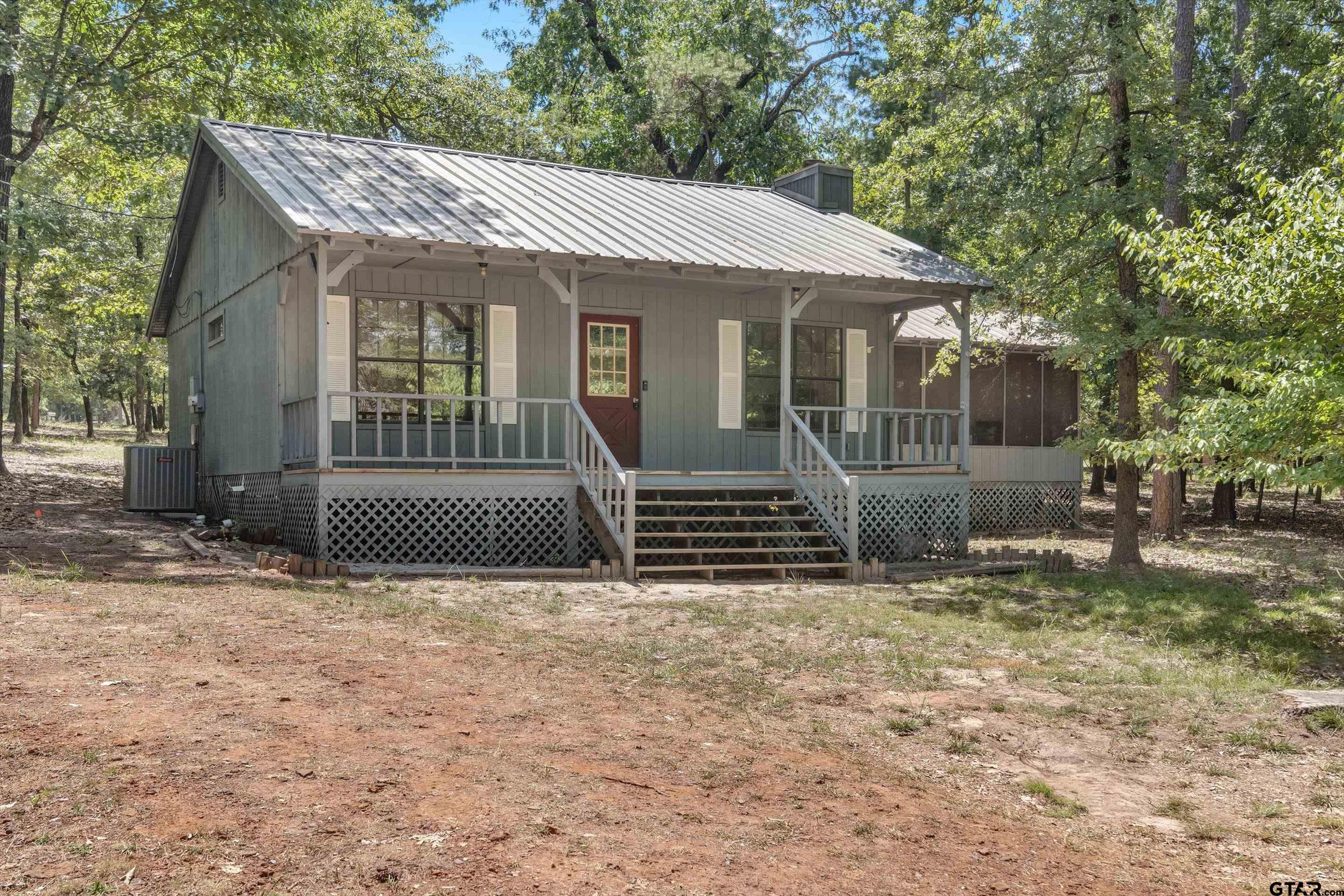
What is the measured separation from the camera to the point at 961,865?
390 cm

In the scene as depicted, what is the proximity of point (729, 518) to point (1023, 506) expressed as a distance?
35.0 feet

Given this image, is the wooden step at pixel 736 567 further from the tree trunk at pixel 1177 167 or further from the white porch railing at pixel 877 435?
the tree trunk at pixel 1177 167

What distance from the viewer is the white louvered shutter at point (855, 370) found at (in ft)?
54.1

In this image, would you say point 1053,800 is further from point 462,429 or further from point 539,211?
point 539,211

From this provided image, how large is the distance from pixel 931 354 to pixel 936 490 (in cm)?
641

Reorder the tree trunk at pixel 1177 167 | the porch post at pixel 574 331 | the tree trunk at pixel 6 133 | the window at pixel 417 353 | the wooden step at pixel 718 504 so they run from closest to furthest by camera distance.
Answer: the porch post at pixel 574 331, the wooden step at pixel 718 504, the tree trunk at pixel 1177 167, the window at pixel 417 353, the tree trunk at pixel 6 133

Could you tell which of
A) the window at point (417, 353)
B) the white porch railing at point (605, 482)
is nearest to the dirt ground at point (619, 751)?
the white porch railing at point (605, 482)

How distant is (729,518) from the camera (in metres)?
12.2

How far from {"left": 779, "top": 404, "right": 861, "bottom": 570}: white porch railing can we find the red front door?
2.15 m

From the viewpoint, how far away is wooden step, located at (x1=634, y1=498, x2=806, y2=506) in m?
12.4

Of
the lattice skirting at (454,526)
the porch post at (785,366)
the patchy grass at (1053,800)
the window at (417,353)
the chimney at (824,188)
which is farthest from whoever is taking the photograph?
the chimney at (824,188)

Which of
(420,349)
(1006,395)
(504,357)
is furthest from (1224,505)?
(420,349)

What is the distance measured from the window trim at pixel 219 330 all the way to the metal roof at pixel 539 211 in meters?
2.66

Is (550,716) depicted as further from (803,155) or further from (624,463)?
(803,155)
